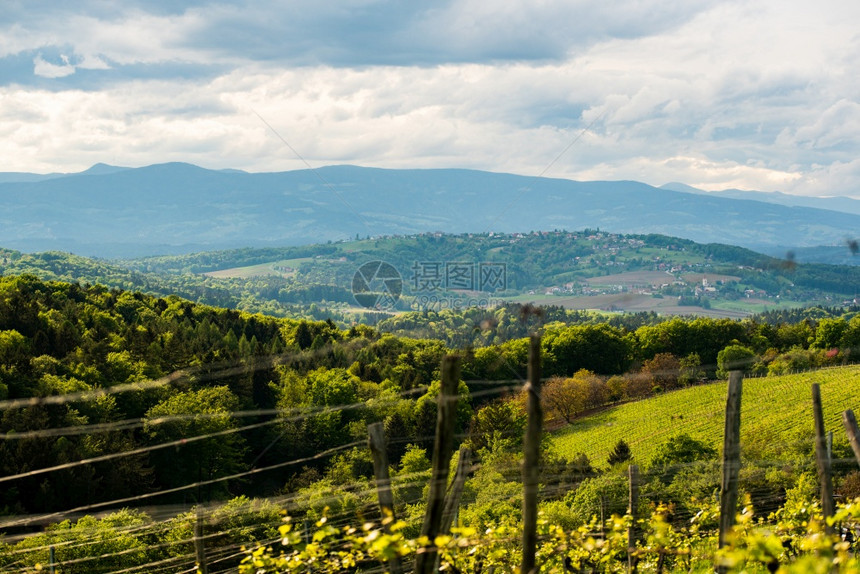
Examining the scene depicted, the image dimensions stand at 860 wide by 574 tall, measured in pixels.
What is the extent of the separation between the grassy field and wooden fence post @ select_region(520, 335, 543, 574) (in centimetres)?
3557

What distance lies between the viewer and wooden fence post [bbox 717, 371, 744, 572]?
25.1 feet

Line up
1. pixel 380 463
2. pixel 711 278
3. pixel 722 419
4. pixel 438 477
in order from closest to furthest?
pixel 438 477 < pixel 380 463 < pixel 722 419 < pixel 711 278

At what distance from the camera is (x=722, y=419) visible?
2024 inches

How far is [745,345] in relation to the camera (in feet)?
273

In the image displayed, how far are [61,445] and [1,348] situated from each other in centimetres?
1699

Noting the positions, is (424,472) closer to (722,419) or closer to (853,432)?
(722,419)

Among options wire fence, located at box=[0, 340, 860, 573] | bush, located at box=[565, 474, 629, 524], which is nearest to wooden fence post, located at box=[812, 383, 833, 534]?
wire fence, located at box=[0, 340, 860, 573]

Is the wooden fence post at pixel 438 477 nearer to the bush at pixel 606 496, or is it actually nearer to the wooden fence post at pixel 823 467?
the wooden fence post at pixel 823 467

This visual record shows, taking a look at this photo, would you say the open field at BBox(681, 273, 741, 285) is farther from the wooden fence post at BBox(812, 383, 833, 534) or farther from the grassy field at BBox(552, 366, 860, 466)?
the wooden fence post at BBox(812, 383, 833, 534)

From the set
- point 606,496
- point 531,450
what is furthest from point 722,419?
point 531,450

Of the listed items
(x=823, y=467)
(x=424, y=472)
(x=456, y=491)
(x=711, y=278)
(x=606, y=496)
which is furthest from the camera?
(x=711, y=278)

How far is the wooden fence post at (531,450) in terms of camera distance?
531 cm

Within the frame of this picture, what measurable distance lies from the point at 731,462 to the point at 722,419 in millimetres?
47488

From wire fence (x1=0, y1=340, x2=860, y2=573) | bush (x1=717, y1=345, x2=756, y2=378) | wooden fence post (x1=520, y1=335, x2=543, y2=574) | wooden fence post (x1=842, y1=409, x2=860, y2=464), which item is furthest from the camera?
bush (x1=717, y1=345, x2=756, y2=378)
